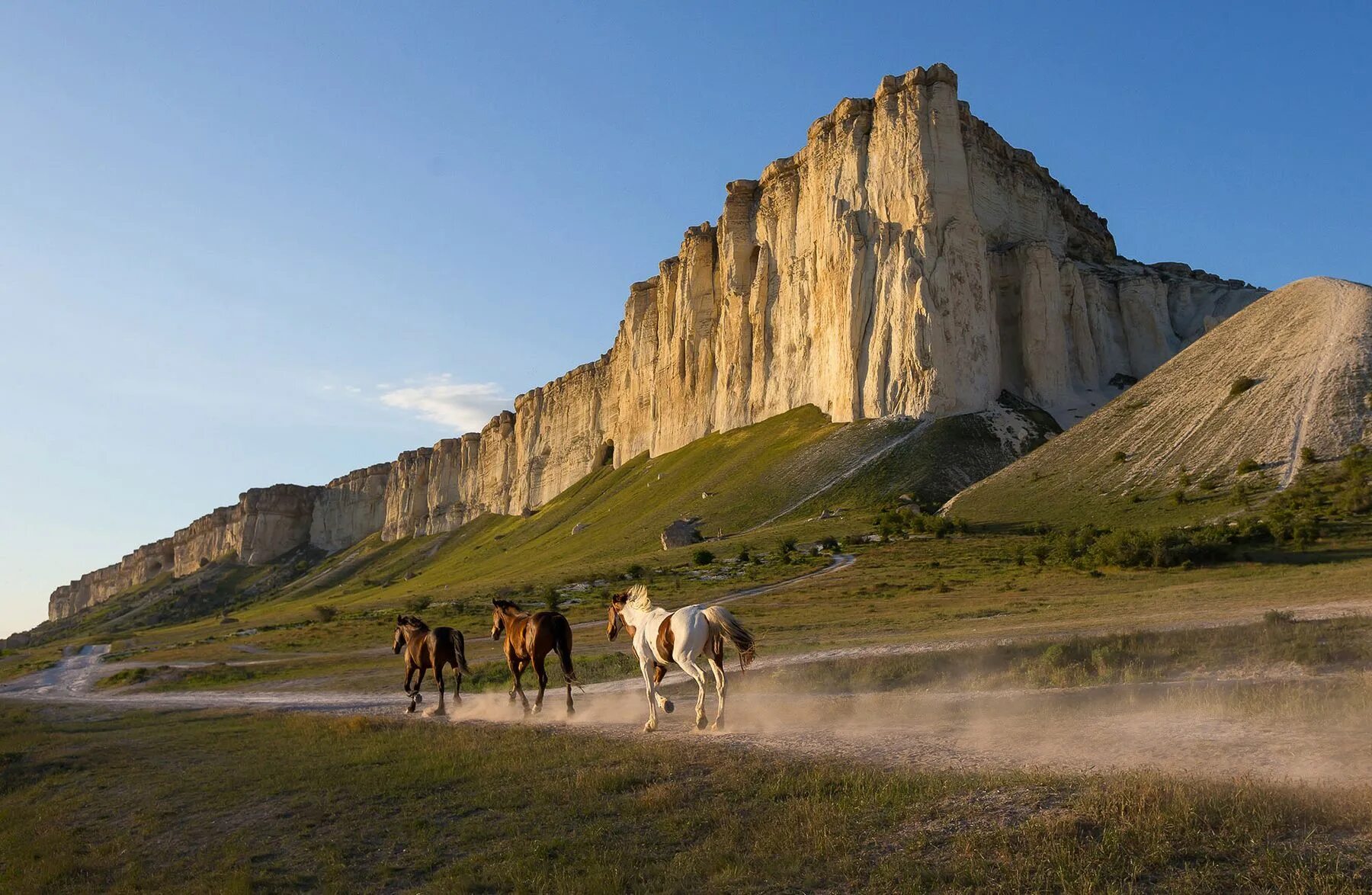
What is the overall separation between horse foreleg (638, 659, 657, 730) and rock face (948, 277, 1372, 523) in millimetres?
41180

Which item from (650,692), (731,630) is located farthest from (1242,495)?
(650,692)

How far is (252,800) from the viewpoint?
11258 millimetres

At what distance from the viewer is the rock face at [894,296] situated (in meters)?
81.1

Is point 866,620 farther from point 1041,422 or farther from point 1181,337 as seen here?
point 1181,337

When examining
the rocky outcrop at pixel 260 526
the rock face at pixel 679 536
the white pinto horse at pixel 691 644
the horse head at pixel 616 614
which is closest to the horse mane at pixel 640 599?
the white pinto horse at pixel 691 644

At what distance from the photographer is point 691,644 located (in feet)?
44.1

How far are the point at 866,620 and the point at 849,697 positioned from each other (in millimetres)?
15521

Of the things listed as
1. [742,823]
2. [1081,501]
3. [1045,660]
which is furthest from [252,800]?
[1081,501]

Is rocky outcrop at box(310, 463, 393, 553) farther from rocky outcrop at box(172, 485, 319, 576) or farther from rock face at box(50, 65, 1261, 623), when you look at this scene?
rock face at box(50, 65, 1261, 623)

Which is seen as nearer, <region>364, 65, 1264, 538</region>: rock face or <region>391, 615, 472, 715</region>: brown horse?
<region>391, 615, 472, 715</region>: brown horse

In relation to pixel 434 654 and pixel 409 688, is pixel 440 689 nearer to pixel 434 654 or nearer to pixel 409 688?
pixel 434 654

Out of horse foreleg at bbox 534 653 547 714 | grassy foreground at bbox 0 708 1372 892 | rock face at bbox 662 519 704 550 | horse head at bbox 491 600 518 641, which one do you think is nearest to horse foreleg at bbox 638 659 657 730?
A: grassy foreground at bbox 0 708 1372 892

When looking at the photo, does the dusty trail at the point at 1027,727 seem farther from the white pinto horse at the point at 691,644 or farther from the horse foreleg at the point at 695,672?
the white pinto horse at the point at 691,644

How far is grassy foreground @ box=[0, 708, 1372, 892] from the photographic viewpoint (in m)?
6.50
